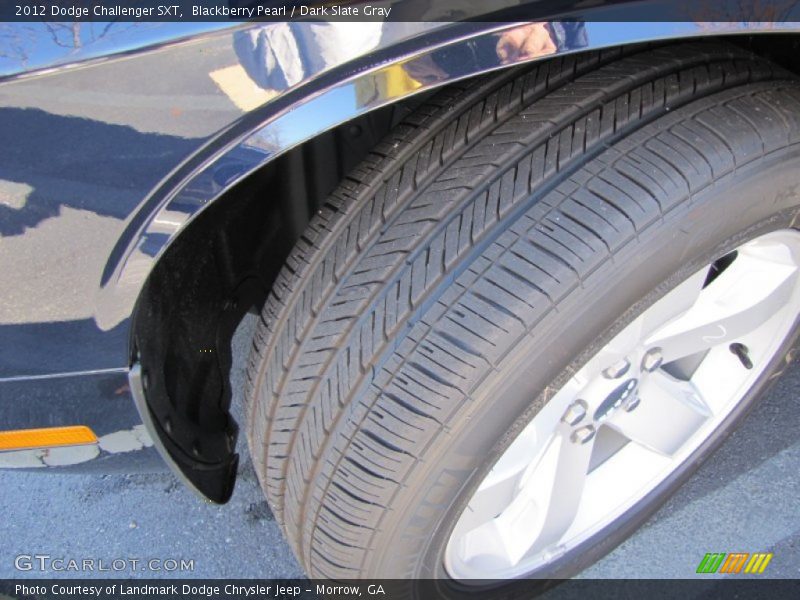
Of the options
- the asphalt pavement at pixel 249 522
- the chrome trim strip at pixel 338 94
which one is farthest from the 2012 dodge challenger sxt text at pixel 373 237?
the asphalt pavement at pixel 249 522

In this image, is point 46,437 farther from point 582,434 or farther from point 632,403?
point 632,403

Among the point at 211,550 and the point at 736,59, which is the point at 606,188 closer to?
the point at 736,59

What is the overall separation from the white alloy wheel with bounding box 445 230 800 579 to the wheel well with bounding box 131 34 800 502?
472 mm

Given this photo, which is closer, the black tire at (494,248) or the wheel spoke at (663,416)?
the black tire at (494,248)

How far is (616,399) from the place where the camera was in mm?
1479

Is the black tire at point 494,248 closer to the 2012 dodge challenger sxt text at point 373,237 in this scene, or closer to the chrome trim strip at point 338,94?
the 2012 dodge challenger sxt text at point 373,237

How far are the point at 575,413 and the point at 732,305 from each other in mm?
470

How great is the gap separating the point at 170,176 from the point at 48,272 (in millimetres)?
235

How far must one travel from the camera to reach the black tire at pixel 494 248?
1.07 meters

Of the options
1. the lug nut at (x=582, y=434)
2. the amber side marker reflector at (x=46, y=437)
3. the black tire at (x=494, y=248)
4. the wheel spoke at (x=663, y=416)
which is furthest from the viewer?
the wheel spoke at (x=663, y=416)

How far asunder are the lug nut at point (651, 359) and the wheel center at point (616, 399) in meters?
0.04

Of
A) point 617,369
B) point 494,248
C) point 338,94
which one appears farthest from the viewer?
point 617,369

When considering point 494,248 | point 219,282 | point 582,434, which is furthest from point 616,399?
point 219,282

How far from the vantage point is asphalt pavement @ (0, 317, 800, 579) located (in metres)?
1.76
